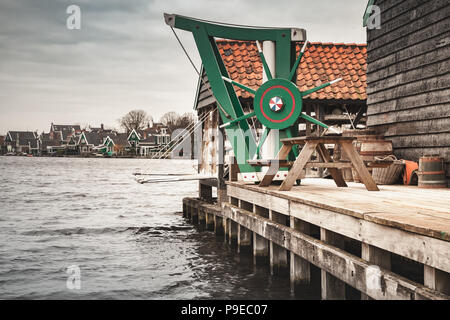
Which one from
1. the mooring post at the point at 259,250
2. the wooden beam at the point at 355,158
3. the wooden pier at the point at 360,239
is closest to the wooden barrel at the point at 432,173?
the wooden pier at the point at 360,239

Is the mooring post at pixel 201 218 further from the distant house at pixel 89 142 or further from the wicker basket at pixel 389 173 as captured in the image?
the distant house at pixel 89 142

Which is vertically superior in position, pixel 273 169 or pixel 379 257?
pixel 273 169

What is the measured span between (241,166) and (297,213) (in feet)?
11.1

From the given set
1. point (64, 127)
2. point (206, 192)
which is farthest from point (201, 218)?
point (64, 127)

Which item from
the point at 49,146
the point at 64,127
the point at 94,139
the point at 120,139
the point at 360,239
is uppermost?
the point at 64,127

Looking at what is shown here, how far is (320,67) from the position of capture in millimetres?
14352

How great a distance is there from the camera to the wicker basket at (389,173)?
28.6 feet

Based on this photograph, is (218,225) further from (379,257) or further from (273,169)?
(379,257)

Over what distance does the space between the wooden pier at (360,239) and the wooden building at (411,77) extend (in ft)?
9.09

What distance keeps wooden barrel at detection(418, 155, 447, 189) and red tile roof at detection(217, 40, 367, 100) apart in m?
5.48

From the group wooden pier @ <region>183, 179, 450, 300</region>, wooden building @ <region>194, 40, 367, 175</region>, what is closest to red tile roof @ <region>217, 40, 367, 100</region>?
wooden building @ <region>194, 40, 367, 175</region>

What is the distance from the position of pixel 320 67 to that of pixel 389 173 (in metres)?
6.35

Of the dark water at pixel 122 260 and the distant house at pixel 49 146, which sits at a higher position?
the distant house at pixel 49 146

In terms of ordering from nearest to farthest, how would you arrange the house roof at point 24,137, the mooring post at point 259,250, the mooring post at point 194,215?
the mooring post at point 259,250 < the mooring post at point 194,215 < the house roof at point 24,137
